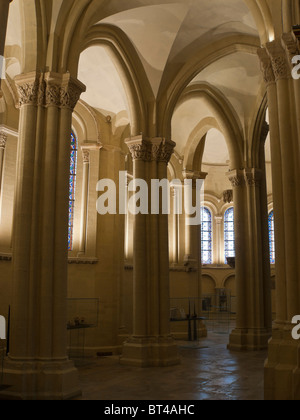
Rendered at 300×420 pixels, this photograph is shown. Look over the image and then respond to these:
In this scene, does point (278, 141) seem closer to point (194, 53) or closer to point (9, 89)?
point (194, 53)

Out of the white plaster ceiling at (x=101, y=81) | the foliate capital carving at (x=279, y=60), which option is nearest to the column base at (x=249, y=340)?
the white plaster ceiling at (x=101, y=81)

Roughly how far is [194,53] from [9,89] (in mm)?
5885

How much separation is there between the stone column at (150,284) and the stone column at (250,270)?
385cm

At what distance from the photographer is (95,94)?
54.9 feet

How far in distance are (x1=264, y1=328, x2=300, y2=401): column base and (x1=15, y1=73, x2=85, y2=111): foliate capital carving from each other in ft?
20.8

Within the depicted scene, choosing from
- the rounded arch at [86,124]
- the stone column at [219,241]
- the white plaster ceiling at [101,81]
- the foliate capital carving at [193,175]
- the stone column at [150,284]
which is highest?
the white plaster ceiling at [101,81]

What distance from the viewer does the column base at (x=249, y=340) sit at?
51.3 ft

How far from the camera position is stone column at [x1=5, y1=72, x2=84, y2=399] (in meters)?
8.71

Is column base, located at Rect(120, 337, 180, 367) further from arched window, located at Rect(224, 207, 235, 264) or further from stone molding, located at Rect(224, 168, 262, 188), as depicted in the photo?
arched window, located at Rect(224, 207, 235, 264)

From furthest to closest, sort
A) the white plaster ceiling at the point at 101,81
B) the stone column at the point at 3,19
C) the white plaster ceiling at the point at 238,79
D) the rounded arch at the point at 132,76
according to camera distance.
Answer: the white plaster ceiling at the point at 238,79, the white plaster ceiling at the point at 101,81, the rounded arch at the point at 132,76, the stone column at the point at 3,19

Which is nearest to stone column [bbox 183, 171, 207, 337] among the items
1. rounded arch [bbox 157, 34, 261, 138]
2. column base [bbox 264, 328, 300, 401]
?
rounded arch [bbox 157, 34, 261, 138]

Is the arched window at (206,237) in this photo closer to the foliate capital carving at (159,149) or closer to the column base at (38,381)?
the foliate capital carving at (159,149)

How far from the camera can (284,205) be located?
8.41 m

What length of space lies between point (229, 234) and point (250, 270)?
48.5 ft
